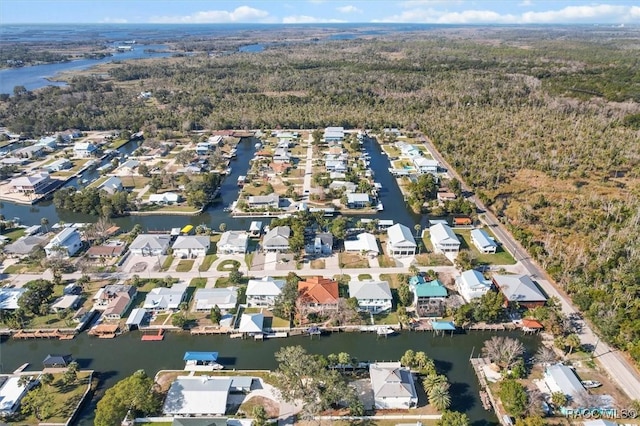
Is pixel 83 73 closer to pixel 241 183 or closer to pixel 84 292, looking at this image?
pixel 241 183

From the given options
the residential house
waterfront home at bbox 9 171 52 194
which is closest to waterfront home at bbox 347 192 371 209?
the residential house

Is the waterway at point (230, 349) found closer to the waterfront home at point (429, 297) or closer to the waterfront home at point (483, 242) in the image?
the waterfront home at point (429, 297)

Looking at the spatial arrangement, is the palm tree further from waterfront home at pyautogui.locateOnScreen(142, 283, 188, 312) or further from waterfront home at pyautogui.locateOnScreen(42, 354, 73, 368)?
waterfront home at pyautogui.locateOnScreen(42, 354, 73, 368)

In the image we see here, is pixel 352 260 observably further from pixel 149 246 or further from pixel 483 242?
pixel 149 246

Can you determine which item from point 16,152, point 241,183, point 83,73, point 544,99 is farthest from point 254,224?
point 83,73

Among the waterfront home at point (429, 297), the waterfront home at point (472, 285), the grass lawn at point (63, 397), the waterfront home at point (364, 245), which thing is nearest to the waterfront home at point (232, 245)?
the waterfront home at point (364, 245)
